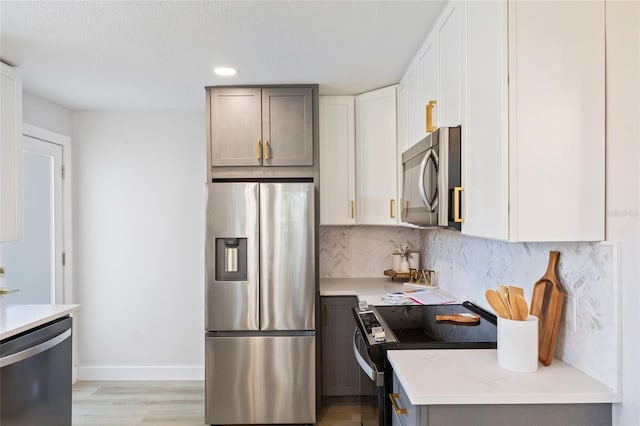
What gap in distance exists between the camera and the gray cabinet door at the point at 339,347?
3.05 meters

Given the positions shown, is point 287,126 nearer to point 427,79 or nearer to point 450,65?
point 427,79

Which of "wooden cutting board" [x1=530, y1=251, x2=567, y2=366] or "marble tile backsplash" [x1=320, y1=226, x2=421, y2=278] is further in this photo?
"marble tile backsplash" [x1=320, y1=226, x2=421, y2=278]

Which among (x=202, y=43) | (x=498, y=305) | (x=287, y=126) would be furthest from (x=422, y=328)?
(x=202, y=43)

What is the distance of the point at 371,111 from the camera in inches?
125

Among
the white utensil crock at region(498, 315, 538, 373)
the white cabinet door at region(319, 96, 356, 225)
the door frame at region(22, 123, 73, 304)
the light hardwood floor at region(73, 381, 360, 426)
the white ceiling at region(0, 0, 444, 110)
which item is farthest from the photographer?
the door frame at region(22, 123, 73, 304)

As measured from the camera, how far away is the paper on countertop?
8.38ft

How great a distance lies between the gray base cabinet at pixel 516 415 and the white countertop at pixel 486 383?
35 mm

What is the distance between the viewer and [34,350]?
208 cm

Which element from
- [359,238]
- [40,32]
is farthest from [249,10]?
[359,238]

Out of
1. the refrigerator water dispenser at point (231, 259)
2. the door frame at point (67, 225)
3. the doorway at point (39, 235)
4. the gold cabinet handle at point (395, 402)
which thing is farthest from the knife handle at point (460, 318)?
the door frame at point (67, 225)

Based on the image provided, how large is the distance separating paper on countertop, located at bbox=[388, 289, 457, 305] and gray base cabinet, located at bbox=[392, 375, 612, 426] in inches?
46.8

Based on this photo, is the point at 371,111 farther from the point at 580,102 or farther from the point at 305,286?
the point at 580,102

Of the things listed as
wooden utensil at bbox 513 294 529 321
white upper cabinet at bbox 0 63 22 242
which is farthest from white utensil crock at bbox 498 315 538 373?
white upper cabinet at bbox 0 63 22 242

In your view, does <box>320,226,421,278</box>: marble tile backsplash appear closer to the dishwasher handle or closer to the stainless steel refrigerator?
the stainless steel refrigerator
